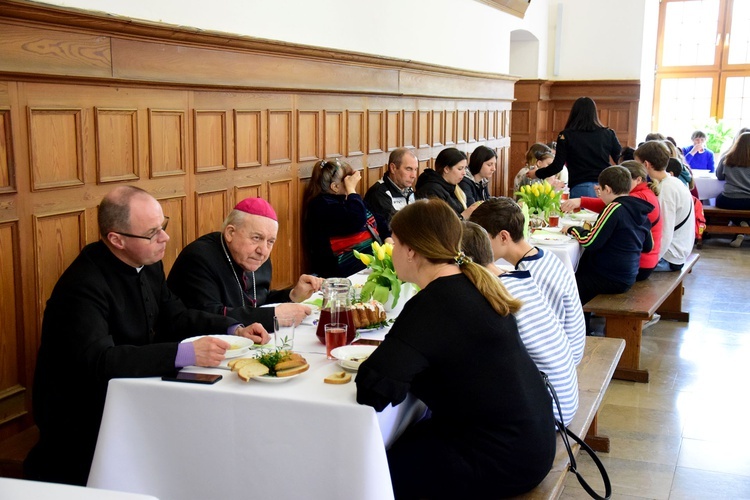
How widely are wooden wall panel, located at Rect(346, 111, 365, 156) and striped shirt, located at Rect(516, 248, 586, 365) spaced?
3.11m

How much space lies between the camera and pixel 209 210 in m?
4.76

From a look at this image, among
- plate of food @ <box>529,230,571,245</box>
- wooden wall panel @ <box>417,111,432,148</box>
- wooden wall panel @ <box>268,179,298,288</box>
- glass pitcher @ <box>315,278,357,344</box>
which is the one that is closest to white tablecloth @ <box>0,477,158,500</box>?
glass pitcher @ <box>315,278,357,344</box>

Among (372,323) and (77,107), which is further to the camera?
(77,107)

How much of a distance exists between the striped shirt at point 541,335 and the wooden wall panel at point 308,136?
300 cm

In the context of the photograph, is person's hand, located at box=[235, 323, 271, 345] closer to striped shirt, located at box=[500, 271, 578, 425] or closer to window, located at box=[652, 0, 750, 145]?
striped shirt, located at box=[500, 271, 578, 425]

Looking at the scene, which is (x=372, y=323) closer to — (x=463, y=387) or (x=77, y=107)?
(x=463, y=387)

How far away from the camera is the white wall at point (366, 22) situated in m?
4.41

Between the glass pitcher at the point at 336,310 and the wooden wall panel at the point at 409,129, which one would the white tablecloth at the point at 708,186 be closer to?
the wooden wall panel at the point at 409,129

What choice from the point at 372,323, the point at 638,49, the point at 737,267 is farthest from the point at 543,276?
the point at 638,49

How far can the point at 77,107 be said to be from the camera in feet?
12.3

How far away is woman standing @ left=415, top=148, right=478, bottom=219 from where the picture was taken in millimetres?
6582

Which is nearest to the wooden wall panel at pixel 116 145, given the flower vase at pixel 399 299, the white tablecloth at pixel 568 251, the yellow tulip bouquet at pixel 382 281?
the yellow tulip bouquet at pixel 382 281

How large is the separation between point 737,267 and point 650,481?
233 inches

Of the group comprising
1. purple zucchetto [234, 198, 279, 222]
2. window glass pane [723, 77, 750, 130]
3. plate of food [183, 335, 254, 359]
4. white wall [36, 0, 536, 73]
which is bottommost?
plate of food [183, 335, 254, 359]
